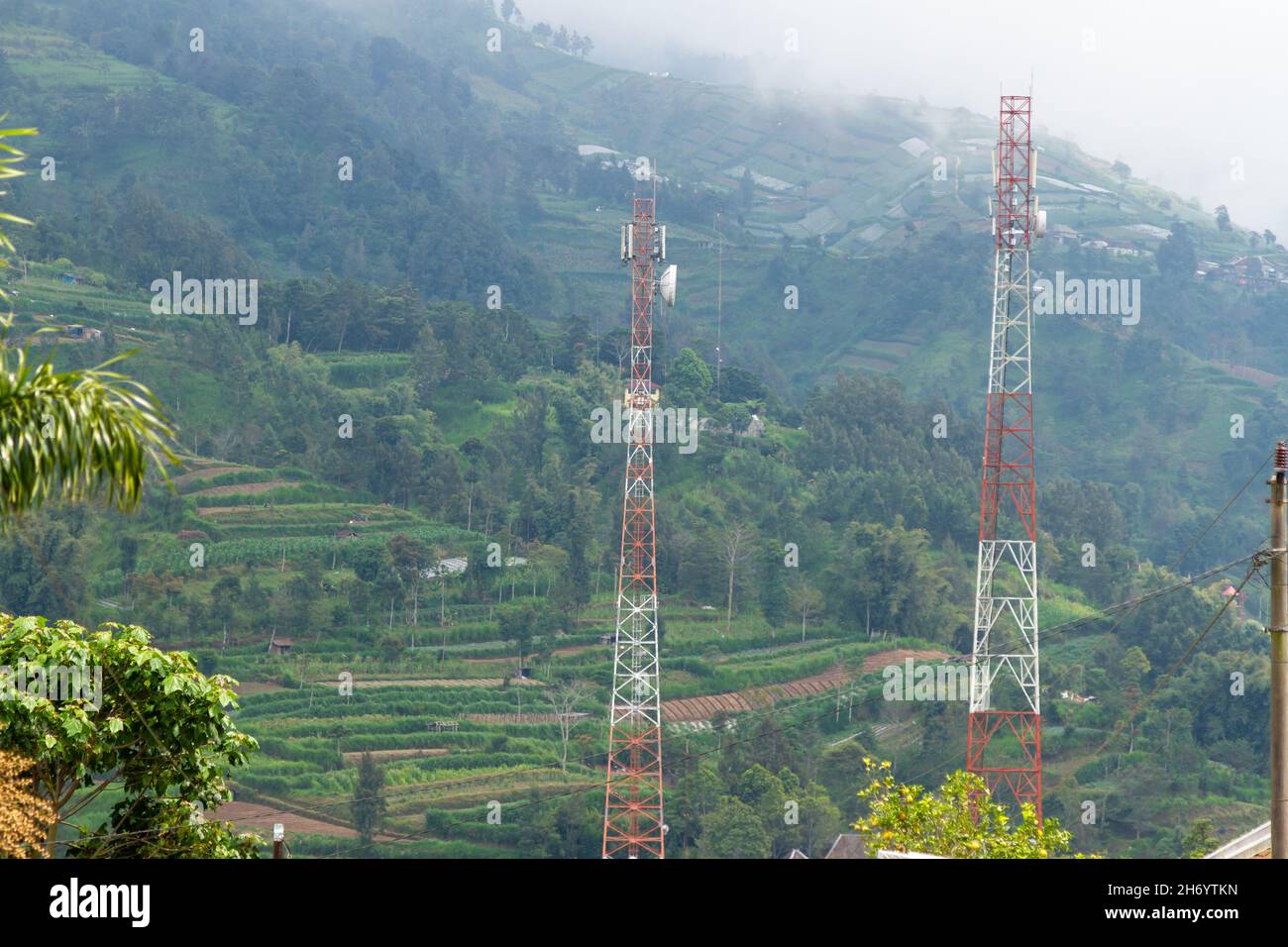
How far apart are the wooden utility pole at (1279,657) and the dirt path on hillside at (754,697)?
115ft

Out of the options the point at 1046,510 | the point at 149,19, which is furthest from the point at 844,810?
the point at 149,19

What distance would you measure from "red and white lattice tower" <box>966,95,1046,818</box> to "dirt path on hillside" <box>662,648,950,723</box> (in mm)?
4450

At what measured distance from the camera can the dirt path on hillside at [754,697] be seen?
4384 centimetres

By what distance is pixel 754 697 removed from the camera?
4494 centimetres

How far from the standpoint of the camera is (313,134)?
92.8 meters

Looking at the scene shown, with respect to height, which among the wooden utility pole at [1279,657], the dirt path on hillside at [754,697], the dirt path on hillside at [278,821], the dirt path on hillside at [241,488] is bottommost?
the dirt path on hillside at [278,821]

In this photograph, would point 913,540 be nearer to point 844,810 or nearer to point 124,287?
point 844,810

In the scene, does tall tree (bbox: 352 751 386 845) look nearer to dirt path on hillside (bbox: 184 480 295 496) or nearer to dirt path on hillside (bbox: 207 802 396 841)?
dirt path on hillside (bbox: 207 802 396 841)

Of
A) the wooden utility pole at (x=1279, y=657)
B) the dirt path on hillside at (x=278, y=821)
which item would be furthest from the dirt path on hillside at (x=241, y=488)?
the wooden utility pole at (x=1279, y=657)

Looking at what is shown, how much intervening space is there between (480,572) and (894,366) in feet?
136

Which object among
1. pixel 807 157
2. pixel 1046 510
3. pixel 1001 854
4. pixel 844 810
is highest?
pixel 807 157

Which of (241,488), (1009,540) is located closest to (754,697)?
(1009,540)

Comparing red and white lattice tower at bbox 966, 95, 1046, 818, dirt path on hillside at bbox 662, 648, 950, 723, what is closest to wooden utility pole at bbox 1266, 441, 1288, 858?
red and white lattice tower at bbox 966, 95, 1046, 818

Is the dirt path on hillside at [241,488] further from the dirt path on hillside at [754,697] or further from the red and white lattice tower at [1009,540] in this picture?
the red and white lattice tower at [1009,540]
